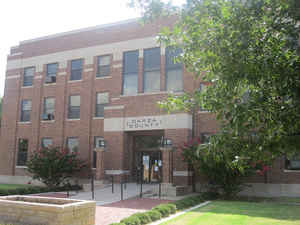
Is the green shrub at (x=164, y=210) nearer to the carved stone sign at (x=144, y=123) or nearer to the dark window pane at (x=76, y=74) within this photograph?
the carved stone sign at (x=144, y=123)

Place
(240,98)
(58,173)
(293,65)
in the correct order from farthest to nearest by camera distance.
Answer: (58,173) → (240,98) → (293,65)

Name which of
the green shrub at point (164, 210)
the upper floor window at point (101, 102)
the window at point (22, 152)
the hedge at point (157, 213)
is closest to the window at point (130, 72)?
the upper floor window at point (101, 102)

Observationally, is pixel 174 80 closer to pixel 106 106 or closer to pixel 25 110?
pixel 106 106

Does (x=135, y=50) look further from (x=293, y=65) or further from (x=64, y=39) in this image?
(x=293, y=65)

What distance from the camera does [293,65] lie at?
484 centimetres

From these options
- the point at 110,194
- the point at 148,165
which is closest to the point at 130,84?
the point at 148,165

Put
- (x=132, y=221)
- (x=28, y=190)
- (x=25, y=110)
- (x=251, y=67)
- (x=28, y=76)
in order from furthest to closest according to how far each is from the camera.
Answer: (x=28, y=76), (x=25, y=110), (x=28, y=190), (x=132, y=221), (x=251, y=67)

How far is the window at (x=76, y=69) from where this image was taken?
2636 centimetres

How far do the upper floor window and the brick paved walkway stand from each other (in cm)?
1001

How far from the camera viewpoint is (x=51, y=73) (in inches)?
1094

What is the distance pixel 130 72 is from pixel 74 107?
5.63m

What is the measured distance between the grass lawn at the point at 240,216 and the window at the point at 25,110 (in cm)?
1977

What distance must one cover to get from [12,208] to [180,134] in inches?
463

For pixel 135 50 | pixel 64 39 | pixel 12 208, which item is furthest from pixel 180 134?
pixel 64 39
